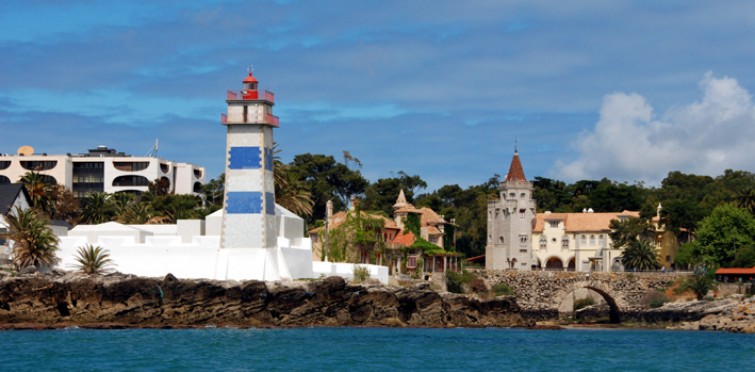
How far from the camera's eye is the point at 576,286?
9062cm

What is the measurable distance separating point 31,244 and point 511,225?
49.0 m

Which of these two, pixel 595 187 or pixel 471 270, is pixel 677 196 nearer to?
pixel 595 187

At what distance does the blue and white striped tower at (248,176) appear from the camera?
6700cm

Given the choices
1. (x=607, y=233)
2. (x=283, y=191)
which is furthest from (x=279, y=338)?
(x=607, y=233)

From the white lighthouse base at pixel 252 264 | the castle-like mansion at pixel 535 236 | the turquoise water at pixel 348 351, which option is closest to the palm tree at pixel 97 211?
the white lighthouse base at pixel 252 264

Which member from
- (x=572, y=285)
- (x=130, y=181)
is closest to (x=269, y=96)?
(x=572, y=285)

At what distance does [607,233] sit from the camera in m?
105

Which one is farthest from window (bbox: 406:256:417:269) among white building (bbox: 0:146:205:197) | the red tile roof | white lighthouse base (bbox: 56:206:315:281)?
white building (bbox: 0:146:205:197)

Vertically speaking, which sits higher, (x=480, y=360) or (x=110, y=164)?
(x=110, y=164)

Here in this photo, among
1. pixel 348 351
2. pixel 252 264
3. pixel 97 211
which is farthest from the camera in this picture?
pixel 97 211

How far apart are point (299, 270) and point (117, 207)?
3187cm

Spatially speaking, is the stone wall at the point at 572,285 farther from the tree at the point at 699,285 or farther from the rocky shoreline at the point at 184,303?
the rocky shoreline at the point at 184,303

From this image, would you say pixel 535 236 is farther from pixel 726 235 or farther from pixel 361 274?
pixel 361 274

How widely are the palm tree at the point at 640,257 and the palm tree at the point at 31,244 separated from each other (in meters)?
48.2
